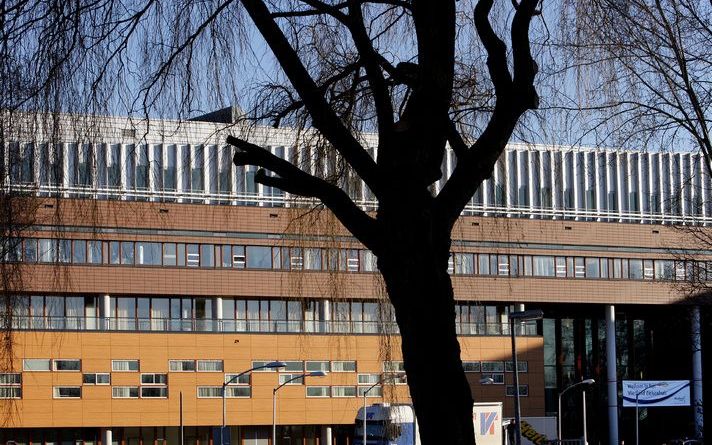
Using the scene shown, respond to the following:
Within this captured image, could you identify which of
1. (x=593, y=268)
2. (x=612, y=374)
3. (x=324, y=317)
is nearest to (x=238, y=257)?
(x=324, y=317)

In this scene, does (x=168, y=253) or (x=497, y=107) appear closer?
(x=497, y=107)

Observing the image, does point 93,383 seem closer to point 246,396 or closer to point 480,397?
point 246,396

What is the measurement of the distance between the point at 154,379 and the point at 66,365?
491 cm

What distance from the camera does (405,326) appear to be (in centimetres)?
1004

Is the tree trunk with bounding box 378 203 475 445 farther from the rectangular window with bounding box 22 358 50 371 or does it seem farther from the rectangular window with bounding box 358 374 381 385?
the rectangular window with bounding box 358 374 381 385

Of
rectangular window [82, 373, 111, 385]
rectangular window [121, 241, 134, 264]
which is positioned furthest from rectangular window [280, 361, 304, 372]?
rectangular window [121, 241, 134, 264]

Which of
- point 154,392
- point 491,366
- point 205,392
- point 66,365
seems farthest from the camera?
point 491,366

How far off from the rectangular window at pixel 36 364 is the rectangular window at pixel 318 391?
579 inches

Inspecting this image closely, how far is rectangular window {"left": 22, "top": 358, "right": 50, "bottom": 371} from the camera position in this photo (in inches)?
2547

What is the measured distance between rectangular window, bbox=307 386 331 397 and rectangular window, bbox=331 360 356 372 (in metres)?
1.22

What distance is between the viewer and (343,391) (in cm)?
7256

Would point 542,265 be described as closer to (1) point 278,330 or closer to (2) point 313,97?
(1) point 278,330

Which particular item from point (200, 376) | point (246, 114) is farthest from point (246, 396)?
point (246, 114)

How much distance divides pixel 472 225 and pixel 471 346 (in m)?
57.2
